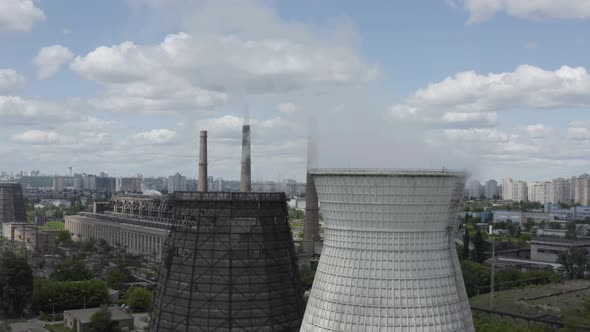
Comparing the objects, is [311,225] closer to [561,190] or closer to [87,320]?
[87,320]

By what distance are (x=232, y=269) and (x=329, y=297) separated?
1007 cm

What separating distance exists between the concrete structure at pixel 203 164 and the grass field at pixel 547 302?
23452 mm

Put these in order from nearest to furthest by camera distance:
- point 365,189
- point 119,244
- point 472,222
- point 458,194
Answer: point 365,189, point 458,194, point 119,244, point 472,222

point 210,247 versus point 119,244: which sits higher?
point 210,247

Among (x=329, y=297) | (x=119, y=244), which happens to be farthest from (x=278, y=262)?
(x=119, y=244)

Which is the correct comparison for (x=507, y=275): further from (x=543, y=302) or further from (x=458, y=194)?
(x=458, y=194)

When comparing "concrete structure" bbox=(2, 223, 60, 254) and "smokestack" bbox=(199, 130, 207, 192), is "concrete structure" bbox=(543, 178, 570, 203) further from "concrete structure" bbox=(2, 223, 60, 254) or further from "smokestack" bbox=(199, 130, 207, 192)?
"smokestack" bbox=(199, 130, 207, 192)

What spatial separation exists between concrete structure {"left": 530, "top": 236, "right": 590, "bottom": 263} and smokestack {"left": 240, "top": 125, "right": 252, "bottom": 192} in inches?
1676

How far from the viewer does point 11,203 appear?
4360 inches

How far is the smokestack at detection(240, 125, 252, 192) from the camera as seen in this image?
164ft

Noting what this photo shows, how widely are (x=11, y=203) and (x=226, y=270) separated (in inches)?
3783

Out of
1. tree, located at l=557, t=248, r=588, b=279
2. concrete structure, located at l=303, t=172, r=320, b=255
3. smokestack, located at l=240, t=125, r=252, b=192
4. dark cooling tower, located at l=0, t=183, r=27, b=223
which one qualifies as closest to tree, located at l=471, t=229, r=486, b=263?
tree, located at l=557, t=248, r=588, b=279

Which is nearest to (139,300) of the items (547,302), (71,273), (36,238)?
(71,273)

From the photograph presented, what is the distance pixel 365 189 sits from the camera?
2009 cm
